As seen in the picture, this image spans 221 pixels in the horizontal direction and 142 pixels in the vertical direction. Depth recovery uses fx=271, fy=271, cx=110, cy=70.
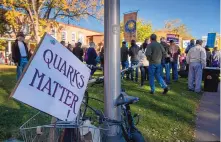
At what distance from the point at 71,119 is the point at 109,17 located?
1.21 meters

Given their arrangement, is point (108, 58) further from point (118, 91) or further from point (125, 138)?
point (125, 138)

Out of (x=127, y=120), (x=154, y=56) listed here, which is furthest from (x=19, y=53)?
(x=127, y=120)

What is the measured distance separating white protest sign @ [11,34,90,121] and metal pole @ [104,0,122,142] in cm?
58

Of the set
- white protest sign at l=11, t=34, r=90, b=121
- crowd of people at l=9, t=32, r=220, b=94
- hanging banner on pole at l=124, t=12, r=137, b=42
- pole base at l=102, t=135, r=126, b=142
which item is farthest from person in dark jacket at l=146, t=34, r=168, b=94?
hanging banner on pole at l=124, t=12, r=137, b=42

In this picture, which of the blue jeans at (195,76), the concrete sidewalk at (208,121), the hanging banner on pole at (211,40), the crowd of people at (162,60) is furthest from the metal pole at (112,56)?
the hanging banner on pole at (211,40)

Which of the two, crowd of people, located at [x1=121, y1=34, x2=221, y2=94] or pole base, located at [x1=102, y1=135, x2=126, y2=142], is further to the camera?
crowd of people, located at [x1=121, y1=34, x2=221, y2=94]

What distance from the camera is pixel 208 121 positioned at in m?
5.91

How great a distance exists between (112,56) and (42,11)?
25833 millimetres

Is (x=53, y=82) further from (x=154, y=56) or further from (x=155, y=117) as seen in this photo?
(x=154, y=56)

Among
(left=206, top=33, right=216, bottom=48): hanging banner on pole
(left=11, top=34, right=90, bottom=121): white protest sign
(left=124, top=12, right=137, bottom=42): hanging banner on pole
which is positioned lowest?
(left=11, top=34, right=90, bottom=121): white protest sign

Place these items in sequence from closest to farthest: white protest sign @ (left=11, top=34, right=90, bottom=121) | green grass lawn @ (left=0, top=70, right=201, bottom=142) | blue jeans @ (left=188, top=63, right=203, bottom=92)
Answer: white protest sign @ (left=11, top=34, right=90, bottom=121), green grass lawn @ (left=0, top=70, right=201, bottom=142), blue jeans @ (left=188, top=63, right=203, bottom=92)

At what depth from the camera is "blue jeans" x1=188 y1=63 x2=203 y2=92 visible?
9547 mm

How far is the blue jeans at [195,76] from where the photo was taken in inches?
376

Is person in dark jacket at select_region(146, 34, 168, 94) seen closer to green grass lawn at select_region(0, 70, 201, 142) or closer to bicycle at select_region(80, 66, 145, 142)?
green grass lawn at select_region(0, 70, 201, 142)
